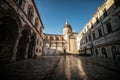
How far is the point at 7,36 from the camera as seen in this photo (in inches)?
365

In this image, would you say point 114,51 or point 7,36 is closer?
point 7,36

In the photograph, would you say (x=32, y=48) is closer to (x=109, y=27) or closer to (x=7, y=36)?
(x=7, y=36)

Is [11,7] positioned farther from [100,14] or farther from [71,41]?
[71,41]

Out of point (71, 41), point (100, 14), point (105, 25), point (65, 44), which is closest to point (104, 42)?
point (105, 25)

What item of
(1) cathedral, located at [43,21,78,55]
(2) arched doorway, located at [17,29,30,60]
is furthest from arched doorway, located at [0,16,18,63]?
(1) cathedral, located at [43,21,78,55]

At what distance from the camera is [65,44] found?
4081 centimetres

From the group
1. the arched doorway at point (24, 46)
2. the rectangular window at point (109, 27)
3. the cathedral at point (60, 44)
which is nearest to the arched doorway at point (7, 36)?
the arched doorway at point (24, 46)

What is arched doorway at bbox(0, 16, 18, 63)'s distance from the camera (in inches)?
302

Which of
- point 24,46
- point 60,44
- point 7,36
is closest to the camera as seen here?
point 7,36

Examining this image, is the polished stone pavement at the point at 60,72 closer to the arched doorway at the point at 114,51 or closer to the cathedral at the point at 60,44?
the arched doorway at the point at 114,51

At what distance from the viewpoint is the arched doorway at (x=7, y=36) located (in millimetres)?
7661

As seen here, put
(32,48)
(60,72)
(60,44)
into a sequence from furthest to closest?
(60,44)
(32,48)
(60,72)

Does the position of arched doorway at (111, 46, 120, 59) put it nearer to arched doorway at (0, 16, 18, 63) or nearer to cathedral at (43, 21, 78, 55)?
arched doorway at (0, 16, 18, 63)

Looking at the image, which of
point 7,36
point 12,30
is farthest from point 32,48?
point 12,30
